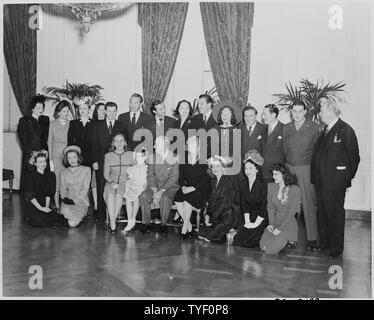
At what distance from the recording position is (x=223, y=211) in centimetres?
427

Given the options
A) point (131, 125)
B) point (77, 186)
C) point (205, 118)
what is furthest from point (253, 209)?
point (77, 186)

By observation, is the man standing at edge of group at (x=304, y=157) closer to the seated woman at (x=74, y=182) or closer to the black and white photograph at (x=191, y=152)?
the black and white photograph at (x=191, y=152)

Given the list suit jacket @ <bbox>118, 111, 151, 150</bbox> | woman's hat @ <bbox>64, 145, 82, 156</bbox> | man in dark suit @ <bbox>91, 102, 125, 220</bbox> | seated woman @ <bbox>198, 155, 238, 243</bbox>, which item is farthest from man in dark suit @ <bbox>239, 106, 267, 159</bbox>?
woman's hat @ <bbox>64, 145, 82, 156</bbox>

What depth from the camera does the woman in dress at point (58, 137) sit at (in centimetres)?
491

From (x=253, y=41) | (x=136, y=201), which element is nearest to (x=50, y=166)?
(x=136, y=201)

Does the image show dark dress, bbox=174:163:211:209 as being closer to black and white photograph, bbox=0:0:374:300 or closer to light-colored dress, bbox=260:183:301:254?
black and white photograph, bbox=0:0:374:300

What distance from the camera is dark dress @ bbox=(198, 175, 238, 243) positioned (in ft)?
13.9

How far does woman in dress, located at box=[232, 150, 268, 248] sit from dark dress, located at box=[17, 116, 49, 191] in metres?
2.26

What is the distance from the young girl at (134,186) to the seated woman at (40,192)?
0.72 metres

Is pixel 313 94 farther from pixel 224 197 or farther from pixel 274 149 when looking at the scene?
pixel 224 197

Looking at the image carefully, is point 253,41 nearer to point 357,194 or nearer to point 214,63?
point 214,63

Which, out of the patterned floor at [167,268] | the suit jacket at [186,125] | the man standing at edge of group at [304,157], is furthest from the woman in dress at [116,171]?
the man standing at edge of group at [304,157]

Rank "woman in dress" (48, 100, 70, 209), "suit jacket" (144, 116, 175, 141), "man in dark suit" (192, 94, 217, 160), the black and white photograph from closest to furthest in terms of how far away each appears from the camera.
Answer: the black and white photograph → "man in dark suit" (192, 94, 217, 160) → "suit jacket" (144, 116, 175, 141) → "woman in dress" (48, 100, 70, 209)

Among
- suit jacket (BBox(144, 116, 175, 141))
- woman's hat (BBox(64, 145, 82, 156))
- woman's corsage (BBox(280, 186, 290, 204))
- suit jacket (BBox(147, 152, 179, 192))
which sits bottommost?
woman's corsage (BBox(280, 186, 290, 204))
